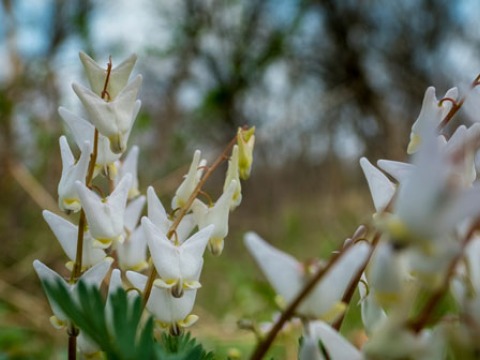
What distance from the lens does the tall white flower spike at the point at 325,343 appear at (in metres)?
0.35

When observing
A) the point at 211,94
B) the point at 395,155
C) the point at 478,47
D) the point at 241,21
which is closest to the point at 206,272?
the point at 395,155

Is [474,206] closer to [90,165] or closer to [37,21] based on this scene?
[90,165]

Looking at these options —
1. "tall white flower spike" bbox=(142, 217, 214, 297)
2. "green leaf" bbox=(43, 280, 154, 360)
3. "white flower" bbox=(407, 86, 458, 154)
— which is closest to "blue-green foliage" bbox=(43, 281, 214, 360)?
"green leaf" bbox=(43, 280, 154, 360)

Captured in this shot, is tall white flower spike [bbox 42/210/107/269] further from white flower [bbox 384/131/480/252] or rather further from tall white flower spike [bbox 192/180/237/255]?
white flower [bbox 384/131/480/252]

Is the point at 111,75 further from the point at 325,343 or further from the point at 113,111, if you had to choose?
the point at 325,343

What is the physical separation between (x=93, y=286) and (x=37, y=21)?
3.65 m

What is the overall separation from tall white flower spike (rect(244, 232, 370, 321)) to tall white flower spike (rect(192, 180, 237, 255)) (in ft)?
0.60

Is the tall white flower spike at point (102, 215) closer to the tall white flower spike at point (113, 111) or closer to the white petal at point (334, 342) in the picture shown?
the tall white flower spike at point (113, 111)

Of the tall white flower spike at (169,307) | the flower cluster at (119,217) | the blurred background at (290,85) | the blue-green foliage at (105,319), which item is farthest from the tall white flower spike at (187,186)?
the blurred background at (290,85)

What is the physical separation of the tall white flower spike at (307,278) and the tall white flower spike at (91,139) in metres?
0.26

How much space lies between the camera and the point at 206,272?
3.20 meters

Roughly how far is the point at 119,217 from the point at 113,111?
A: 0.34 ft

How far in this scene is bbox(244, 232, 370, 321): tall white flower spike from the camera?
363 millimetres

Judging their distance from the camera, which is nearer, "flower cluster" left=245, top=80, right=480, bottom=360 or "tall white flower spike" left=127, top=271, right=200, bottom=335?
"flower cluster" left=245, top=80, right=480, bottom=360
